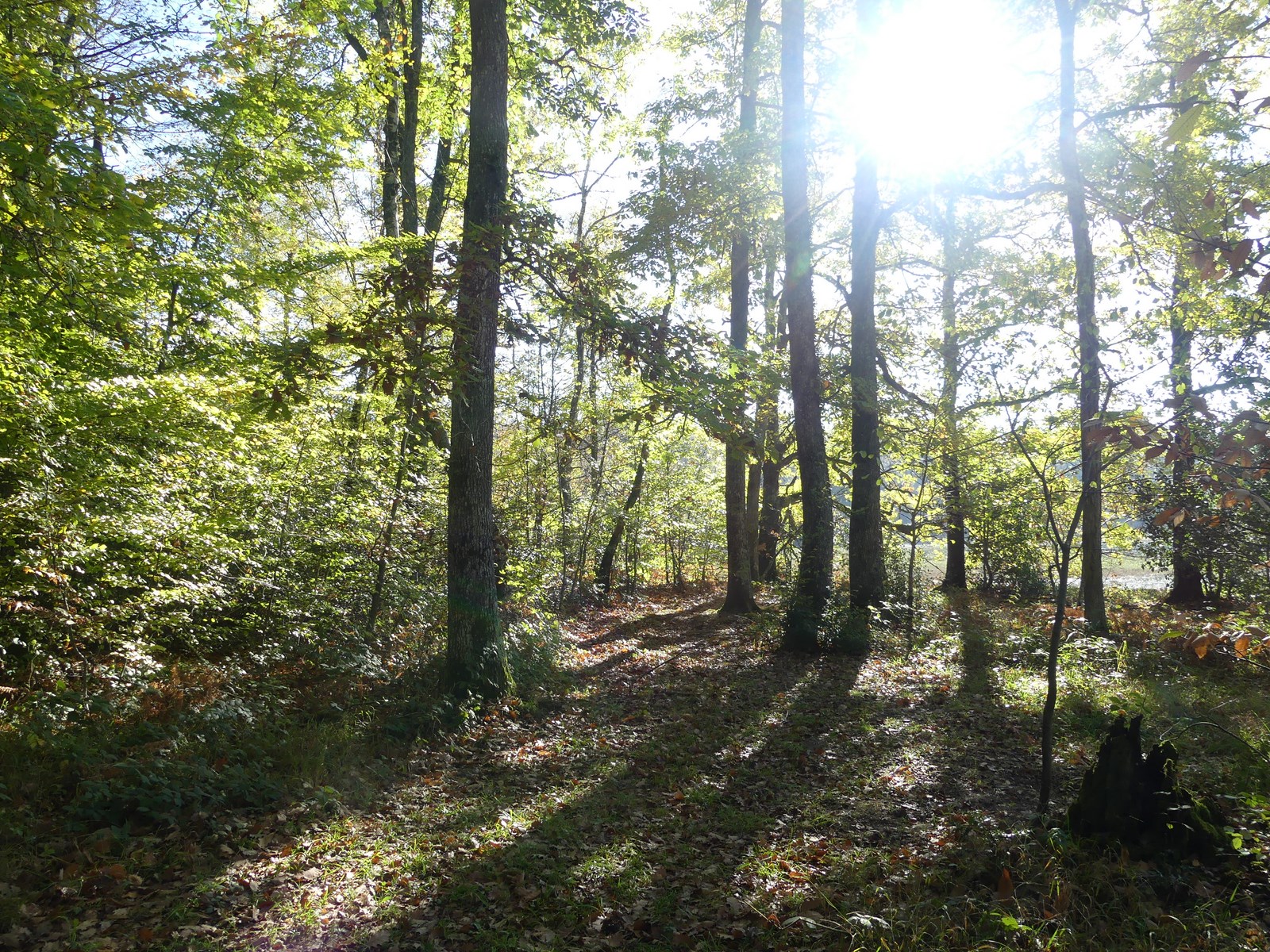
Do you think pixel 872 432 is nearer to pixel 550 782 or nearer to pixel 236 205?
pixel 550 782

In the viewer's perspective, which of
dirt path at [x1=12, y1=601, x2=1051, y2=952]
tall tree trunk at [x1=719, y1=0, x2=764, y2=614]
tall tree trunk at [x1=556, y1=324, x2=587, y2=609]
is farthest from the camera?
tall tree trunk at [x1=556, y1=324, x2=587, y2=609]

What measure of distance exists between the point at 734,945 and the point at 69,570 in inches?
234

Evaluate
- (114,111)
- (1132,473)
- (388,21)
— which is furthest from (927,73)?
(114,111)

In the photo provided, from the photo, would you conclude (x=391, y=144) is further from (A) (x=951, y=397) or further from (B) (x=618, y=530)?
(A) (x=951, y=397)

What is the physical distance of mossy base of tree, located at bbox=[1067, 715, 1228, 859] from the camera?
4.00 metres

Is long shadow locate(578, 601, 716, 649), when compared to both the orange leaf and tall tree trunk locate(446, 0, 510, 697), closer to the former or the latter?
tall tree trunk locate(446, 0, 510, 697)

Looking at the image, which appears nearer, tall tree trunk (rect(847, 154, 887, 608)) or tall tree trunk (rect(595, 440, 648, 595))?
tall tree trunk (rect(847, 154, 887, 608))

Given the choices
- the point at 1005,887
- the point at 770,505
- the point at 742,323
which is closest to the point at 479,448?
the point at 1005,887

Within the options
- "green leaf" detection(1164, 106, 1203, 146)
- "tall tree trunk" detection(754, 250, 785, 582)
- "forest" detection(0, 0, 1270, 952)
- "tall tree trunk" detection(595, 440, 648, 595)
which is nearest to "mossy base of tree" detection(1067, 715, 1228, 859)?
"forest" detection(0, 0, 1270, 952)

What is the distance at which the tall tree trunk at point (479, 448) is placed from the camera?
25.2 feet

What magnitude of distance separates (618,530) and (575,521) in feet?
11.0

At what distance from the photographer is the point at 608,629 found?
14195 millimetres

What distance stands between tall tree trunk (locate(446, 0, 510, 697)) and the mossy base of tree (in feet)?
18.4

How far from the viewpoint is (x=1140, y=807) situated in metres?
4.19
